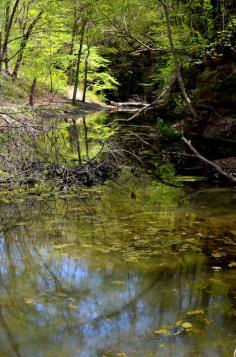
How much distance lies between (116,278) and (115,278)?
0.5 inches

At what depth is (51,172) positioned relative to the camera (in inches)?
402

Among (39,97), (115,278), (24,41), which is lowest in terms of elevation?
(115,278)

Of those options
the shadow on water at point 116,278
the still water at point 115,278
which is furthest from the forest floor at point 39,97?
the shadow on water at point 116,278

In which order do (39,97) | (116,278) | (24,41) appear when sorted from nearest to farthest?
(116,278) → (24,41) → (39,97)

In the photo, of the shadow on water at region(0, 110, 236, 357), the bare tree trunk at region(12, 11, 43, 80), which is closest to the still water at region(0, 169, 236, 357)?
the shadow on water at region(0, 110, 236, 357)

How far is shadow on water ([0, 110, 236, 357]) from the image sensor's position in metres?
4.36

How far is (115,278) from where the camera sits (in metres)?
5.68

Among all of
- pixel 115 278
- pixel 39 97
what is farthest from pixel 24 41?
pixel 39 97

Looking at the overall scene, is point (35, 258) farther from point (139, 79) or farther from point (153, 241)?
point (139, 79)

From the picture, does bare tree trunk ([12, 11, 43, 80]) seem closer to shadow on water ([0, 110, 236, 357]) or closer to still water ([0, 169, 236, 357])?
still water ([0, 169, 236, 357])

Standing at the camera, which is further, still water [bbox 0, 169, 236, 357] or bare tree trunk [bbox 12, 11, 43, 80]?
bare tree trunk [bbox 12, 11, 43, 80]

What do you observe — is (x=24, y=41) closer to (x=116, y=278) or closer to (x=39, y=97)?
(x=116, y=278)

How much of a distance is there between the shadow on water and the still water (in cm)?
1

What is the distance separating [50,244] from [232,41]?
957 centimetres
